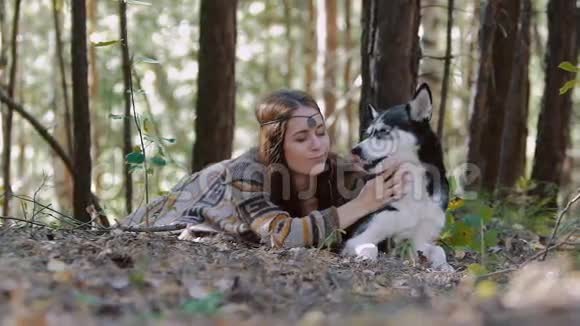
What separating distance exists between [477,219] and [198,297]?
11.1 feet

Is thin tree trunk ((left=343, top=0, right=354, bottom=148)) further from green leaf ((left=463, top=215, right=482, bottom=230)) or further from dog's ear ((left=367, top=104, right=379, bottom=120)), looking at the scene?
dog's ear ((left=367, top=104, right=379, bottom=120))

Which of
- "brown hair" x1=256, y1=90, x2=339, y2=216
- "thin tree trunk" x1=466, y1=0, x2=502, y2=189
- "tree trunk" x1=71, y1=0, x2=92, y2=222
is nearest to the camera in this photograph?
"brown hair" x1=256, y1=90, x2=339, y2=216

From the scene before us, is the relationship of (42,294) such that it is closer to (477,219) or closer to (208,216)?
(208,216)

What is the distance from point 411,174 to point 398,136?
0.83 ft

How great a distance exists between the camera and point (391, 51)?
5965mm

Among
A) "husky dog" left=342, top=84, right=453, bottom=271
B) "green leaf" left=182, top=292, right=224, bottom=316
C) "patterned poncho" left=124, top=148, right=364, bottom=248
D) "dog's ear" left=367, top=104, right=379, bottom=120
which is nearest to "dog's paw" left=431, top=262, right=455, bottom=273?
"husky dog" left=342, top=84, right=453, bottom=271

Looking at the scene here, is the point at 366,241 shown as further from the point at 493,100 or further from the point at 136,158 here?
the point at 493,100

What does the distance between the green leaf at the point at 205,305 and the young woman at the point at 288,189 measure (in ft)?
6.30

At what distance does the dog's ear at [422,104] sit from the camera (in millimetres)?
5023

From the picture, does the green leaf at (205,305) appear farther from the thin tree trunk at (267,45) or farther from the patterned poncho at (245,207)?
the thin tree trunk at (267,45)

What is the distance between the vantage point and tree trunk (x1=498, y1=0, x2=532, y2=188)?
7492 mm

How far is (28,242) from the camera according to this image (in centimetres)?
412

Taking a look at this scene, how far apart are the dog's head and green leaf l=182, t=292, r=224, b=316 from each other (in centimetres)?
242

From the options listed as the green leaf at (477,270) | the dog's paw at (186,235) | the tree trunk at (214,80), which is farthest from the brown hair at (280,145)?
the tree trunk at (214,80)
